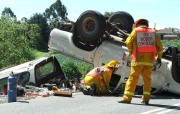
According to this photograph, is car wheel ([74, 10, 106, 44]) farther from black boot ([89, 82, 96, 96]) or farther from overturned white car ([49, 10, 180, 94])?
black boot ([89, 82, 96, 96])

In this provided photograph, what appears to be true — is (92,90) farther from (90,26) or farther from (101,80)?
(90,26)

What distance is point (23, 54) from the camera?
3025cm

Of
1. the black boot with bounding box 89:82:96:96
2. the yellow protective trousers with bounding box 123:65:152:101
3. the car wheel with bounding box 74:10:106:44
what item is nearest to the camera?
the yellow protective trousers with bounding box 123:65:152:101

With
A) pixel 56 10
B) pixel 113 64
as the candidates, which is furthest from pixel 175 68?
pixel 56 10

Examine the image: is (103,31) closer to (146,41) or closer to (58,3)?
(146,41)

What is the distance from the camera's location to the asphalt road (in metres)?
6.63

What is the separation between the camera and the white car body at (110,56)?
9.34 meters

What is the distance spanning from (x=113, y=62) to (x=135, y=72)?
182 cm

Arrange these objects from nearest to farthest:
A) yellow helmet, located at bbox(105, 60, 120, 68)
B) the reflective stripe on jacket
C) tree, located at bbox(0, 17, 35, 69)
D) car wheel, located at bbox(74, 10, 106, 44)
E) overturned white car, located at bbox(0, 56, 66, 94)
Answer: the reflective stripe on jacket → yellow helmet, located at bbox(105, 60, 120, 68) → car wheel, located at bbox(74, 10, 106, 44) → overturned white car, located at bbox(0, 56, 66, 94) → tree, located at bbox(0, 17, 35, 69)

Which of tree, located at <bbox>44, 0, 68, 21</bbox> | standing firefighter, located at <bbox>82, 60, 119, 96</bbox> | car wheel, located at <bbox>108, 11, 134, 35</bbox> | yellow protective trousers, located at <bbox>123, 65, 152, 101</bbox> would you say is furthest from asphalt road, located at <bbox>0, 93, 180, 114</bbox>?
tree, located at <bbox>44, 0, 68, 21</bbox>

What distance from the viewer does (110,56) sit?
33.2ft

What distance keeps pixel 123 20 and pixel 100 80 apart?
105 inches

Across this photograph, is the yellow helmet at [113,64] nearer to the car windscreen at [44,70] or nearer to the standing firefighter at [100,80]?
the standing firefighter at [100,80]

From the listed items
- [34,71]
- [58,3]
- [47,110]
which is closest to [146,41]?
[47,110]
